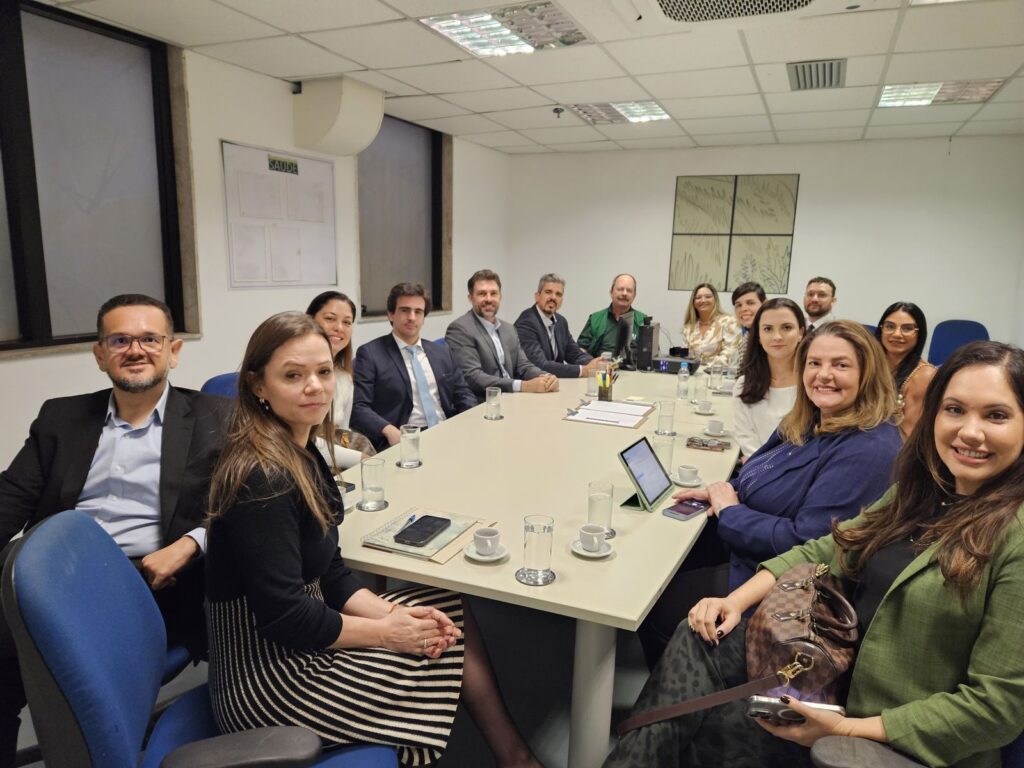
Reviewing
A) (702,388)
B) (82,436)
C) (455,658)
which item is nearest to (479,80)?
(702,388)

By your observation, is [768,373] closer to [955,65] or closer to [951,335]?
[955,65]

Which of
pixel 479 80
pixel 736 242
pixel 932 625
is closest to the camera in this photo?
pixel 932 625

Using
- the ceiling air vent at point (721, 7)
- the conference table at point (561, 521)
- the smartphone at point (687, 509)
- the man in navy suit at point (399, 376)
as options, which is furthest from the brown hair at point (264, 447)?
the ceiling air vent at point (721, 7)

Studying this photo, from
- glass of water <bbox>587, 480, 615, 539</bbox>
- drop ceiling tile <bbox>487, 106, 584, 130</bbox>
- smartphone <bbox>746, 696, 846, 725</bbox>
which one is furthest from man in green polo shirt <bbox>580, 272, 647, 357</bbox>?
smartphone <bbox>746, 696, 846, 725</bbox>

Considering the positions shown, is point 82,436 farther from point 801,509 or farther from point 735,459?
point 735,459

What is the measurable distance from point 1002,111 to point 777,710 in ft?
17.9

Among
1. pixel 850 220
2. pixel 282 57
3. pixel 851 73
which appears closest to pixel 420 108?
pixel 282 57

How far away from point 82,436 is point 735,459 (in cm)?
218

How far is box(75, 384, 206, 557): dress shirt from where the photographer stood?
68.9 inches

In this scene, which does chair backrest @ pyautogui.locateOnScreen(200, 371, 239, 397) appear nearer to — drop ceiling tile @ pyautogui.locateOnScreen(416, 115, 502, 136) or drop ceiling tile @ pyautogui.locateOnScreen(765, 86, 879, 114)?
drop ceiling tile @ pyautogui.locateOnScreen(416, 115, 502, 136)

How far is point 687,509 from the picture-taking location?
1.95 m

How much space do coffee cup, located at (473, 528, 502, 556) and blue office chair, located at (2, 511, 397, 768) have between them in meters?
0.49

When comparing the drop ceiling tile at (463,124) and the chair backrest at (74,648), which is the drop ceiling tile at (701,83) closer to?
the drop ceiling tile at (463,124)

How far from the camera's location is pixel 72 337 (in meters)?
3.48
